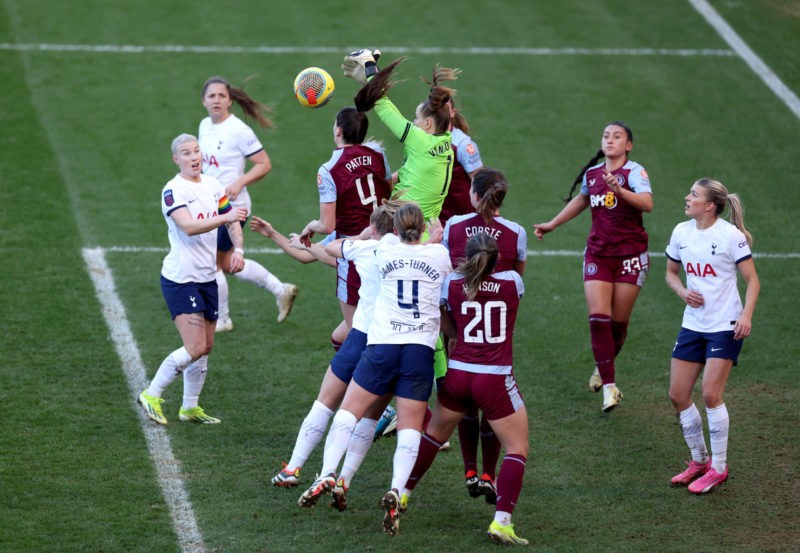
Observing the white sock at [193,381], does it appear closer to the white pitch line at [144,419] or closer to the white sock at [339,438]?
the white pitch line at [144,419]

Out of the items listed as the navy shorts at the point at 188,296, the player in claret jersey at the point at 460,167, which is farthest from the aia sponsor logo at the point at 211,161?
the player in claret jersey at the point at 460,167

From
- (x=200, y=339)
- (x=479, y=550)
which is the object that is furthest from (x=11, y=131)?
(x=479, y=550)

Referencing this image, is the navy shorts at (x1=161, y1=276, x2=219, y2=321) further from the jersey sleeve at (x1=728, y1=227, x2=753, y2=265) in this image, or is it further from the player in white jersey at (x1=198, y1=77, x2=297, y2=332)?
the jersey sleeve at (x1=728, y1=227, x2=753, y2=265)

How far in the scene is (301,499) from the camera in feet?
25.5

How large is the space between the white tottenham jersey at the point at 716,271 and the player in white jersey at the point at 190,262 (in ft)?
12.0

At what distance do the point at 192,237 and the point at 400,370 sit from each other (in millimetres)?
2563

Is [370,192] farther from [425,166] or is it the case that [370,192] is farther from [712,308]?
[712,308]

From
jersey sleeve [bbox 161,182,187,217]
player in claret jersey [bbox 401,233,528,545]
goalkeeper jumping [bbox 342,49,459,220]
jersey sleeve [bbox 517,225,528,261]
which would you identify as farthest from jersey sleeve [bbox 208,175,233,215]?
jersey sleeve [bbox 517,225,528,261]

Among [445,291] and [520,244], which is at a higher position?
[520,244]

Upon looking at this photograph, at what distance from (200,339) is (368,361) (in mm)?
2134

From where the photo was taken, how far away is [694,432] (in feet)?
29.1

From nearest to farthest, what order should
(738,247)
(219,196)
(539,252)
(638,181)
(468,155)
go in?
1. (738,247)
2. (219,196)
3. (638,181)
4. (468,155)
5. (539,252)

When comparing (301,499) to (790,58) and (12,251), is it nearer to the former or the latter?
(12,251)

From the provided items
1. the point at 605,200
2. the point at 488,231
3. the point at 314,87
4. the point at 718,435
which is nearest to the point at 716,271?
the point at 718,435
